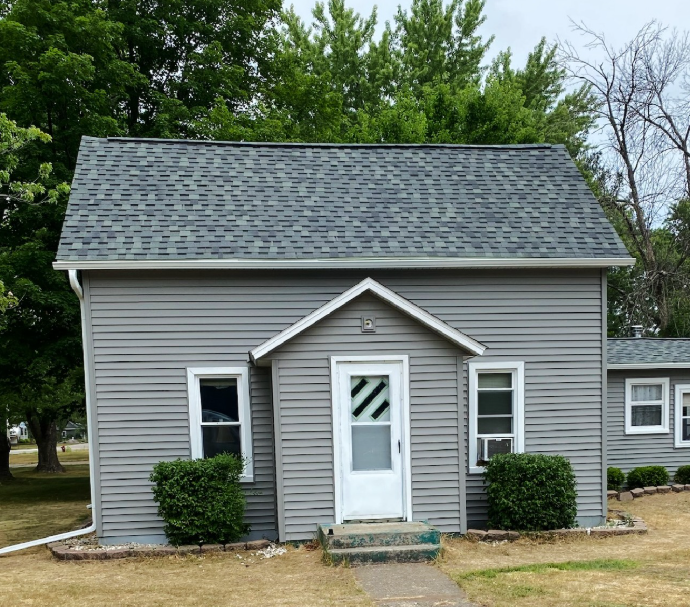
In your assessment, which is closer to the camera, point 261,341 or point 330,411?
point 330,411

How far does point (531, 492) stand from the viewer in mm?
9812

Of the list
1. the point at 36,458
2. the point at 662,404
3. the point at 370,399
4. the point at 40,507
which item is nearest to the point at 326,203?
the point at 370,399

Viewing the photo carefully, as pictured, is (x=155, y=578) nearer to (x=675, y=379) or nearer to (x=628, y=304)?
(x=675, y=379)

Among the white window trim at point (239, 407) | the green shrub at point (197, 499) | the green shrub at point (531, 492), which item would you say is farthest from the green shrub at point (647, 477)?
the green shrub at point (197, 499)

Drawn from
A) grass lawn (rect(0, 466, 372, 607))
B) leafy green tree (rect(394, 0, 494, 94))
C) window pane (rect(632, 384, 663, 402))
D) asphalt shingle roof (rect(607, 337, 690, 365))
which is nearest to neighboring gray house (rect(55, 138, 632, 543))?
grass lawn (rect(0, 466, 372, 607))

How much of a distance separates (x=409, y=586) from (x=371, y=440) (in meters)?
2.51

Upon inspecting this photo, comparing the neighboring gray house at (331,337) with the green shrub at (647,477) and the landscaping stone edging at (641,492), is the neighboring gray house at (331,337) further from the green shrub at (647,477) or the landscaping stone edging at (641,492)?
the green shrub at (647,477)

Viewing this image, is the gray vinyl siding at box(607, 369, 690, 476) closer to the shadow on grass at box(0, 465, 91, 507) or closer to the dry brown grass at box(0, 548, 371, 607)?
the dry brown grass at box(0, 548, 371, 607)

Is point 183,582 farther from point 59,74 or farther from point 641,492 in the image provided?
point 59,74

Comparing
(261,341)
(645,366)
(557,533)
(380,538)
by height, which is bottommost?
(557,533)

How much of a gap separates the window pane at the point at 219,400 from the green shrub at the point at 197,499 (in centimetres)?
88

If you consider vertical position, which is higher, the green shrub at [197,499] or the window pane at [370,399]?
the window pane at [370,399]

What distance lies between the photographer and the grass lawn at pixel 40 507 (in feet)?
40.1

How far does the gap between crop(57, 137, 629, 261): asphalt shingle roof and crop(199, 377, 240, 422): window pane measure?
1.88 meters
